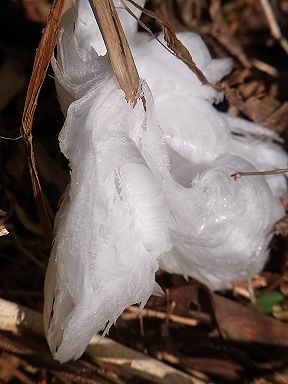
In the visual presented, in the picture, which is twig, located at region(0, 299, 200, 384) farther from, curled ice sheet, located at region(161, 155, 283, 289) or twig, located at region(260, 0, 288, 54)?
twig, located at region(260, 0, 288, 54)

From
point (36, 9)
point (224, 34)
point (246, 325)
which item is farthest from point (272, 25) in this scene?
point (246, 325)

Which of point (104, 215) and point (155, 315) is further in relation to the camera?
point (155, 315)

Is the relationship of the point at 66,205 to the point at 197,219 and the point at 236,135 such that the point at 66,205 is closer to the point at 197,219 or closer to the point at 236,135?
the point at 197,219

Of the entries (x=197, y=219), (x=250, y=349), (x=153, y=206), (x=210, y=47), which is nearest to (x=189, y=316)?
(x=250, y=349)

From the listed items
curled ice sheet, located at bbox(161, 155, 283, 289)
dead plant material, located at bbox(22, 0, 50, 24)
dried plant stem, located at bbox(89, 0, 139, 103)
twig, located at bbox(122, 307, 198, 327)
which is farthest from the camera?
dead plant material, located at bbox(22, 0, 50, 24)

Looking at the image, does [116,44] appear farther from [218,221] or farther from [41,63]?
[218,221]

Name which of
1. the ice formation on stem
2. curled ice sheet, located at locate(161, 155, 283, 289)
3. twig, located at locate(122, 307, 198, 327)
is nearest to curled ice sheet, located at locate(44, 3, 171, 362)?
the ice formation on stem
